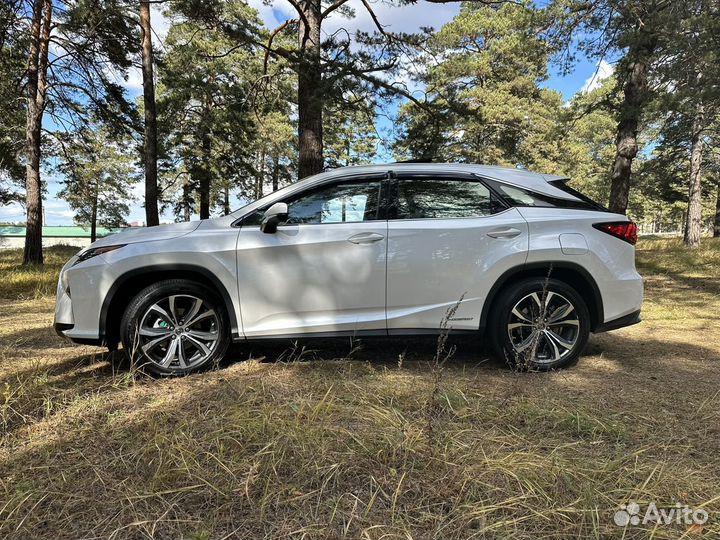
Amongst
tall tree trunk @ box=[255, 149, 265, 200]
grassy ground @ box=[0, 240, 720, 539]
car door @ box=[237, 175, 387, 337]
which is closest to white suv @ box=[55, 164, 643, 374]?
car door @ box=[237, 175, 387, 337]

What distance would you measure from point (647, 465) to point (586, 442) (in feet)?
1.02

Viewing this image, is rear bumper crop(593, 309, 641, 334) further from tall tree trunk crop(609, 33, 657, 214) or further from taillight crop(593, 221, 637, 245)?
tall tree trunk crop(609, 33, 657, 214)

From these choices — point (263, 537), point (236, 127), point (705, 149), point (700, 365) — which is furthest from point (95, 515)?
point (705, 149)

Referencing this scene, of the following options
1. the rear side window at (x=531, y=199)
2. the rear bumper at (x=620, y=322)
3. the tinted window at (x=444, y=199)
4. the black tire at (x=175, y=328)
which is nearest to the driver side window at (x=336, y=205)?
the tinted window at (x=444, y=199)

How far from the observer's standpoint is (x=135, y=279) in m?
3.42

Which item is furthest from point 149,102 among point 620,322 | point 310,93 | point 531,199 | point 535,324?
point 620,322

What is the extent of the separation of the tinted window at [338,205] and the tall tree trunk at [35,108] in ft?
36.6

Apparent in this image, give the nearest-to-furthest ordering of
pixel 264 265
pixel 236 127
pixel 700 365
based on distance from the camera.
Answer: pixel 264 265 → pixel 700 365 → pixel 236 127

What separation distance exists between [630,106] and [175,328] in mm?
10106

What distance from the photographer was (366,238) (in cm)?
345

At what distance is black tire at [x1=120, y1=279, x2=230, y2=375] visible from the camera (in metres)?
3.31

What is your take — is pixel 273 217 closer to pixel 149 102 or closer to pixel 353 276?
pixel 353 276

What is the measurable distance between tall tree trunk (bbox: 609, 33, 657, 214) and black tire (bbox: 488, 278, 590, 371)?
6.05 meters

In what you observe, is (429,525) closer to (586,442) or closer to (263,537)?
(263,537)
